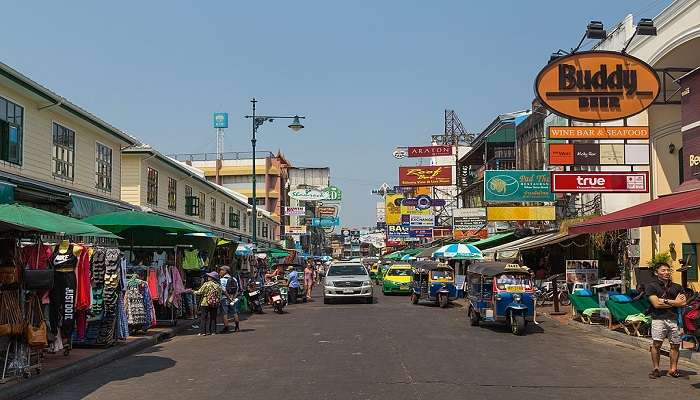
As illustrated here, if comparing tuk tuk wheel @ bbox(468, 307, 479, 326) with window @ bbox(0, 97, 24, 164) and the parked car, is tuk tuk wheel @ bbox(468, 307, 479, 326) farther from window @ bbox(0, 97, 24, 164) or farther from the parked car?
window @ bbox(0, 97, 24, 164)

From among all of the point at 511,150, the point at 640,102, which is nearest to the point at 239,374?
the point at 640,102

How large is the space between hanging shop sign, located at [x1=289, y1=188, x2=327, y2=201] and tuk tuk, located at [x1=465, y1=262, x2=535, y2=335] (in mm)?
50297

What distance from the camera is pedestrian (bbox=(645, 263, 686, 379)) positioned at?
10.3 meters

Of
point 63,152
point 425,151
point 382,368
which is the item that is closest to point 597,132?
point 382,368

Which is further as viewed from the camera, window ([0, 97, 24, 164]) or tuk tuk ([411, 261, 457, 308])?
tuk tuk ([411, 261, 457, 308])

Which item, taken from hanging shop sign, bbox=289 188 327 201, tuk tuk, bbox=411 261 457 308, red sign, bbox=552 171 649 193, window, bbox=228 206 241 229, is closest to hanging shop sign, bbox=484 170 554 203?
tuk tuk, bbox=411 261 457 308

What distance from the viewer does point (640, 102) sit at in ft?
60.4

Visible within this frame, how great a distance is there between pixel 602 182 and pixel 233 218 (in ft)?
115

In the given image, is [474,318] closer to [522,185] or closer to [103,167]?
[522,185]

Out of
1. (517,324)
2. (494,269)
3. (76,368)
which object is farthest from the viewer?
(494,269)

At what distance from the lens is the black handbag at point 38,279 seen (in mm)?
10180

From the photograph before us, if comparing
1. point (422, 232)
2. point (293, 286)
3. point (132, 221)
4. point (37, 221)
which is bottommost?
point (293, 286)

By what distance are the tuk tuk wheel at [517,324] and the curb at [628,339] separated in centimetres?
204

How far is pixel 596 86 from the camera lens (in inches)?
730
